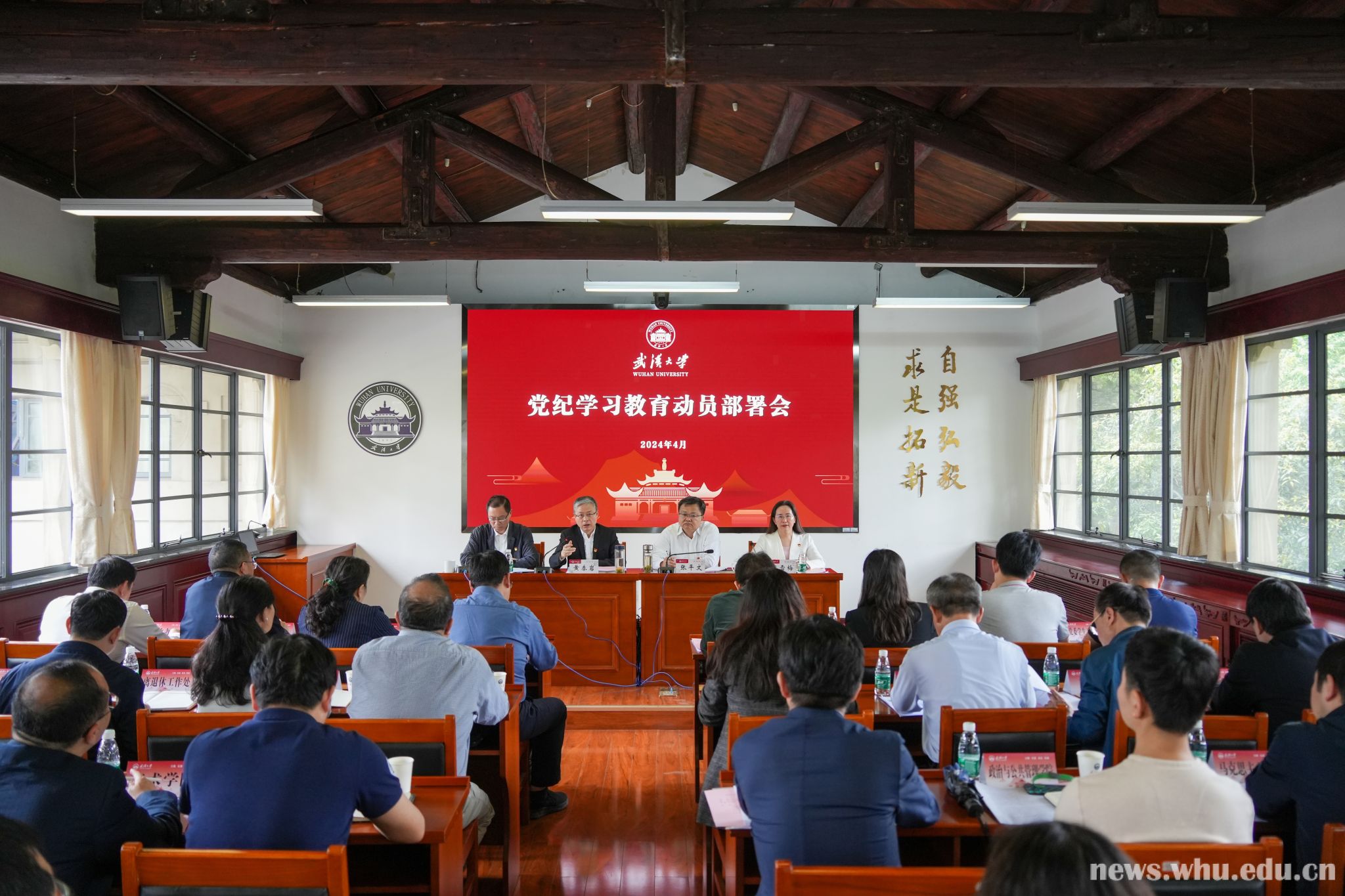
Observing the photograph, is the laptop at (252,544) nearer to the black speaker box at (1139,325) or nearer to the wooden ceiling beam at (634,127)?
the wooden ceiling beam at (634,127)

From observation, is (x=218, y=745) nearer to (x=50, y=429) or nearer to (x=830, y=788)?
(x=830, y=788)

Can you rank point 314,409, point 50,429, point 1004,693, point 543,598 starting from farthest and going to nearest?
point 314,409, point 543,598, point 50,429, point 1004,693

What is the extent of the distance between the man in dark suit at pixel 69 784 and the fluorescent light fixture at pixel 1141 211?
4356 millimetres

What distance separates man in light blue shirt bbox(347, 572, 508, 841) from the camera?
8.92 ft

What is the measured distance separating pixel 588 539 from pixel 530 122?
3.28m

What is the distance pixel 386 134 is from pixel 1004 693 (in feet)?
16.4

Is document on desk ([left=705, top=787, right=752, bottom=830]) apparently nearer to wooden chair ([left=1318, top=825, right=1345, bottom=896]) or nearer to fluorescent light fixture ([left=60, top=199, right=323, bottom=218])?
wooden chair ([left=1318, top=825, right=1345, bottom=896])

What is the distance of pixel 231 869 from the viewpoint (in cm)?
156

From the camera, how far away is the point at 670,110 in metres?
5.14

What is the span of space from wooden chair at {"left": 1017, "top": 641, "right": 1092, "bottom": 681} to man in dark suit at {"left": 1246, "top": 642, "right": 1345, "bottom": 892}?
132 centimetres

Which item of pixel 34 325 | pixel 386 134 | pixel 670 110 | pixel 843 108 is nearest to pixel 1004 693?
pixel 670 110

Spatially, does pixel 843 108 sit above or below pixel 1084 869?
above

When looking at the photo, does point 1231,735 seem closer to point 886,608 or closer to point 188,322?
point 886,608

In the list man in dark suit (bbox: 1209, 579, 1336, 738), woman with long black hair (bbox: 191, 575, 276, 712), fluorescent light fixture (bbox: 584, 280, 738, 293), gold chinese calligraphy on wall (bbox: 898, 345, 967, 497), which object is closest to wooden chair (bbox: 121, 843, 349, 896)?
woman with long black hair (bbox: 191, 575, 276, 712)
